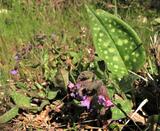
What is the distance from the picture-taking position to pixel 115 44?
2129 mm

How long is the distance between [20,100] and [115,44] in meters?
0.48

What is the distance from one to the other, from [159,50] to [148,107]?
0.84ft

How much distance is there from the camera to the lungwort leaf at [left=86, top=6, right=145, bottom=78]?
209 centimetres

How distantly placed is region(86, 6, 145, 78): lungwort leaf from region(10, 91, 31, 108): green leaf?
383 mm

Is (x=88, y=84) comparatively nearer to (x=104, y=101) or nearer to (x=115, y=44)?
(x=104, y=101)

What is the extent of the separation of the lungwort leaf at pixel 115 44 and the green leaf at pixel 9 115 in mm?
423

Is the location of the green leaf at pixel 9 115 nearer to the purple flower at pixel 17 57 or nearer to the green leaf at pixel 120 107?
the green leaf at pixel 120 107

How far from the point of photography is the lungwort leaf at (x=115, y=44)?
209cm

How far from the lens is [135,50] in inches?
82.2

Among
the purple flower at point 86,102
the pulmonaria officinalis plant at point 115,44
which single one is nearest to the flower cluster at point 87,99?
the purple flower at point 86,102

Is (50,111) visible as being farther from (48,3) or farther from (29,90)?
(48,3)

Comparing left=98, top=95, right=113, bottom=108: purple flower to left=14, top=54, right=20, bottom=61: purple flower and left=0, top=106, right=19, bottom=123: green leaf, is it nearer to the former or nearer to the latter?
left=0, top=106, right=19, bottom=123: green leaf

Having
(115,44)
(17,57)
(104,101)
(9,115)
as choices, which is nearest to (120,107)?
(104,101)

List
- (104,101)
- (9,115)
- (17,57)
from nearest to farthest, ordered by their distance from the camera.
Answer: (104,101) → (9,115) → (17,57)
